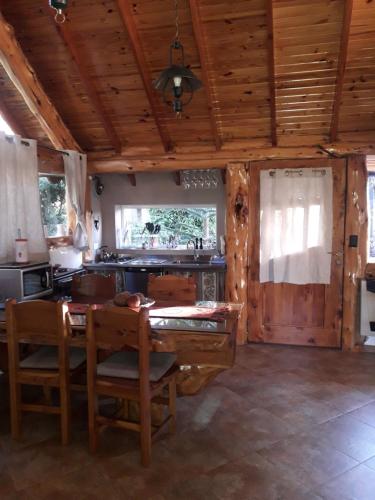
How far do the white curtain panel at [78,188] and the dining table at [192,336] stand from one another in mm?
1804

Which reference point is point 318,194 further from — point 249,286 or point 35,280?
point 35,280

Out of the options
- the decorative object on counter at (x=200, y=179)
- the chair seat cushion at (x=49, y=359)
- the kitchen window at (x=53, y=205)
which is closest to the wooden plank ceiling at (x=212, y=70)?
the kitchen window at (x=53, y=205)

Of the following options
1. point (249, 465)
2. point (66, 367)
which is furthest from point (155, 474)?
point (66, 367)

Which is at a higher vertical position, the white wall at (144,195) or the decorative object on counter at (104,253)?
the white wall at (144,195)

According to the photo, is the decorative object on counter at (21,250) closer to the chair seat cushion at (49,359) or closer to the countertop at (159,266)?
the chair seat cushion at (49,359)

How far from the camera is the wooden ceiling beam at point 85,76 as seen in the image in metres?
3.42

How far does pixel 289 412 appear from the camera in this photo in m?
3.02

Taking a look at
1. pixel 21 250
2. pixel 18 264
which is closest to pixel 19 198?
pixel 21 250

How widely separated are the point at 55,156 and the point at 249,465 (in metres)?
3.69

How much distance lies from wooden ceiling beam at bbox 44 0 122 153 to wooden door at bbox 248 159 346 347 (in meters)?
1.65

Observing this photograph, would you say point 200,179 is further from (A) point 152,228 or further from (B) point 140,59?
(B) point 140,59

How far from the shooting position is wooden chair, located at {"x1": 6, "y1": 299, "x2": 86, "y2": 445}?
2.50m

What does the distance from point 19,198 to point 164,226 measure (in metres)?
2.43

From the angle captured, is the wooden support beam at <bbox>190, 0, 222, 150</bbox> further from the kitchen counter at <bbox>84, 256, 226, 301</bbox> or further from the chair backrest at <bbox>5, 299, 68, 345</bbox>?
the chair backrest at <bbox>5, 299, 68, 345</bbox>
